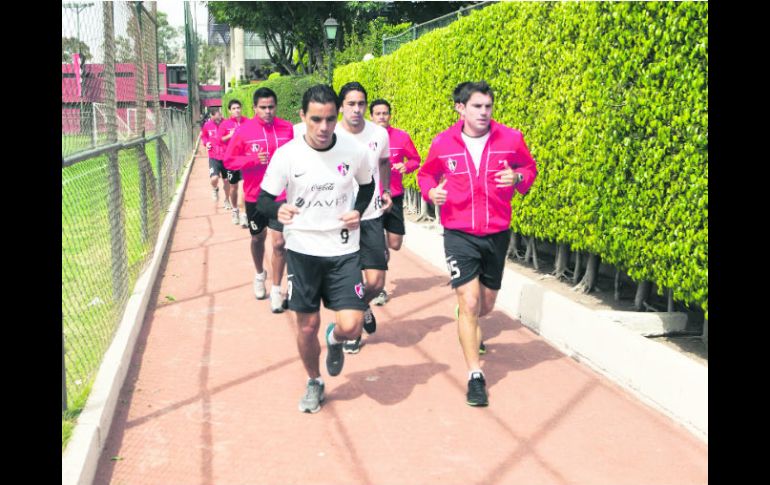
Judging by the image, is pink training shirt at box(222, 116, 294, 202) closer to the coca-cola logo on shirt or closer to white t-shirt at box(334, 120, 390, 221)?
white t-shirt at box(334, 120, 390, 221)

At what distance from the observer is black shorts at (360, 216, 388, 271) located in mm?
6402

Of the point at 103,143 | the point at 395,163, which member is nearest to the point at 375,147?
the point at 395,163

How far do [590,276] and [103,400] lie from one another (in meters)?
4.84

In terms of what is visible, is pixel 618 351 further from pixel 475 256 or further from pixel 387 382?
pixel 387 382

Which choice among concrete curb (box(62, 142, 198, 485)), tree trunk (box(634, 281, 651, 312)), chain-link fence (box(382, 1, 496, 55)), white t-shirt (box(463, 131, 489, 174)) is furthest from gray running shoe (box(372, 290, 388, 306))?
chain-link fence (box(382, 1, 496, 55))

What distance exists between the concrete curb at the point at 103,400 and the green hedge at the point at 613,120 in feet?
12.8

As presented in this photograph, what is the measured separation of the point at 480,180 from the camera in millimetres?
5445

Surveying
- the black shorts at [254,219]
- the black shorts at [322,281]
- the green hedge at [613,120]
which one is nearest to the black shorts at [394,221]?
the black shorts at [254,219]

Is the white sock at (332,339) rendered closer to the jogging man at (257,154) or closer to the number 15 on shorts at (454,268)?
the number 15 on shorts at (454,268)

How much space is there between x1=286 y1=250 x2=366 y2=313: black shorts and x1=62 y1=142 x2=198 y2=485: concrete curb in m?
1.30
